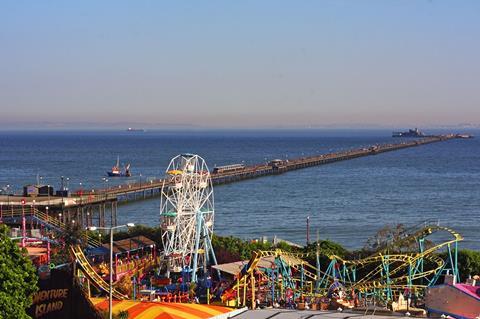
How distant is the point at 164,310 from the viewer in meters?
27.5

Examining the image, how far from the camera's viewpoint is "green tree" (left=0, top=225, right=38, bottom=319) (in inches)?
838

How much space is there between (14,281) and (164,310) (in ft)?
22.7

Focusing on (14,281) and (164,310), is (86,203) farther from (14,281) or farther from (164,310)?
(14,281)

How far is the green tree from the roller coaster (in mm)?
12335

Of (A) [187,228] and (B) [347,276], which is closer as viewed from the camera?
(B) [347,276]

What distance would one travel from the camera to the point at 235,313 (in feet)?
90.8

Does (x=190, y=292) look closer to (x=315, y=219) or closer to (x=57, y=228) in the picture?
(x=57, y=228)

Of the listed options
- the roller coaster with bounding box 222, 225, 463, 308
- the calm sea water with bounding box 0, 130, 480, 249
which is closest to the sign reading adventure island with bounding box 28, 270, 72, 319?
the roller coaster with bounding box 222, 225, 463, 308

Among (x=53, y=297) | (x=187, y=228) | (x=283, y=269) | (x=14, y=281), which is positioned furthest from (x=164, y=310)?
(x=187, y=228)

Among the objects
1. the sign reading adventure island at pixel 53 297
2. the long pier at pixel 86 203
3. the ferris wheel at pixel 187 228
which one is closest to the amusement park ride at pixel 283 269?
the ferris wheel at pixel 187 228

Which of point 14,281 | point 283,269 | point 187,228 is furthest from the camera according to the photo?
point 187,228

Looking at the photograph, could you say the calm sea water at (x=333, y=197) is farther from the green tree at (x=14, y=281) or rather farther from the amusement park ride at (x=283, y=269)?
the green tree at (x=14, y=281)

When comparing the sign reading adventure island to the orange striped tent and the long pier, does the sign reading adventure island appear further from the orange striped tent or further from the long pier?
the long pier

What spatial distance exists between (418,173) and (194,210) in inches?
3688
